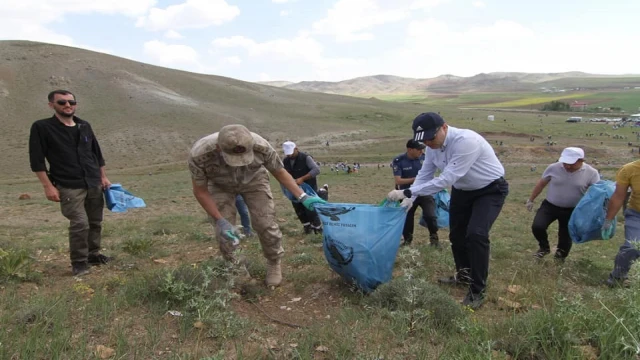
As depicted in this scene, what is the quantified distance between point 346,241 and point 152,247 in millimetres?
3316

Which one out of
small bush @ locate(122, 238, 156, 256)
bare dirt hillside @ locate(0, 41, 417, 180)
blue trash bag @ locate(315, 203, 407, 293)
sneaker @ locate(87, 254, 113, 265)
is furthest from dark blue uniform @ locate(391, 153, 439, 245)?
bare dirt hillside @ locate(0, 41, 417, 180)

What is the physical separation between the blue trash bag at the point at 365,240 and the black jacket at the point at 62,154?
114 inches

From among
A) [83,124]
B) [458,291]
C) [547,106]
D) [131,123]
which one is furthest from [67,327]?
[547,106]

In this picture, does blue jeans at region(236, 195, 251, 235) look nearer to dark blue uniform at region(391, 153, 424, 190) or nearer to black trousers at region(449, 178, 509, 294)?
dark blue uniform at region(391, 153, 424, 190)

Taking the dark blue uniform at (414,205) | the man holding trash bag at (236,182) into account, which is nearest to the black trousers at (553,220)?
the dark blue uniform at (414,205)

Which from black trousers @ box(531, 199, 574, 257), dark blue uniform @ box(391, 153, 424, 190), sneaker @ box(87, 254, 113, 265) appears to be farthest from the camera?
dark blue uniform @ box(391, 153, 424, 190)

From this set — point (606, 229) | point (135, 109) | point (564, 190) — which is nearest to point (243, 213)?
point (564, 190)

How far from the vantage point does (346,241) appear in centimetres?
400

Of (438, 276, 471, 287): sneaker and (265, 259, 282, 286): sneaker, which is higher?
(265, 259, 282, 286): sneaker

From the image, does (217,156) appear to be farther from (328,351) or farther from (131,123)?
(131,123)

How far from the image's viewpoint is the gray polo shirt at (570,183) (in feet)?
17.8

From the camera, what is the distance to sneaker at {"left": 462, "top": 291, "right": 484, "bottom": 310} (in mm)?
3699

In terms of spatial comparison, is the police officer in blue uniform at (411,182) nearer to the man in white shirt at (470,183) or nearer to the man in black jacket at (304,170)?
the man in black jacket at (304,170)

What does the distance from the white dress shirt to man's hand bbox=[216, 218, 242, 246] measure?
5.61ft
